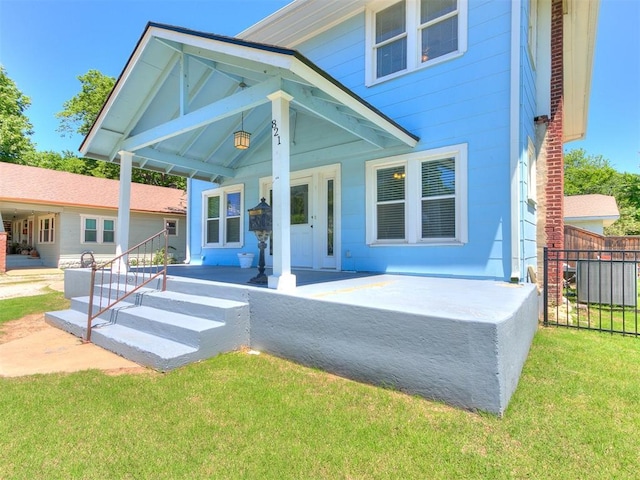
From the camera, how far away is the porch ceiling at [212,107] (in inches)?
167

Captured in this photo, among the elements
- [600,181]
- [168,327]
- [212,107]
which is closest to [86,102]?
[212,107]

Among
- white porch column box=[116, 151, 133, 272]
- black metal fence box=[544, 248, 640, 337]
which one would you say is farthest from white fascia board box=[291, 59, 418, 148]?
white porch column box=[116, 151, 133, 272]

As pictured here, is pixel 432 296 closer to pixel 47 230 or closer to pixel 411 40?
pixel 411 40

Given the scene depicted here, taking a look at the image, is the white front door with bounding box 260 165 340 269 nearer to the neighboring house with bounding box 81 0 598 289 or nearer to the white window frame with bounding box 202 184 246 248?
the neighboring house with bounding box 81 0 598 289

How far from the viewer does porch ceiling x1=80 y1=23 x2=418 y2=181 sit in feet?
13.9

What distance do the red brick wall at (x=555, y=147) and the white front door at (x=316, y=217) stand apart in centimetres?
424

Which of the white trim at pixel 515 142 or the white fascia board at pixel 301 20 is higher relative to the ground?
the white fascia board at pixel 301 20

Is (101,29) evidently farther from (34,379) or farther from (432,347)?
(432,347)

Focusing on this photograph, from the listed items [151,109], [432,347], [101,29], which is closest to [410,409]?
[432,347]

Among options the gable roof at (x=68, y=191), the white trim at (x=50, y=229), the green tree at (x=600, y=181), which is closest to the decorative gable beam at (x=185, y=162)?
the gable roof at (x=68, y=191)

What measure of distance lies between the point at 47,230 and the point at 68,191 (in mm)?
2478

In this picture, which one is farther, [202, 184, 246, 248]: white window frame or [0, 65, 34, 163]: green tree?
[0, 65, 34, 163]: green tree

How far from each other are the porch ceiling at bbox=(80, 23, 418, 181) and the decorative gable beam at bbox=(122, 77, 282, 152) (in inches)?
0.5

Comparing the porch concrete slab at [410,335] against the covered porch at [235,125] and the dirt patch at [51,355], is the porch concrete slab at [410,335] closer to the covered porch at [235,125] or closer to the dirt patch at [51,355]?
the covered porch at [235,125]
